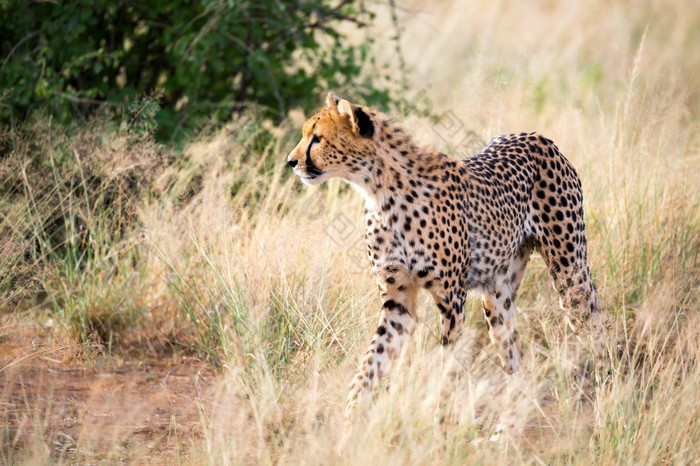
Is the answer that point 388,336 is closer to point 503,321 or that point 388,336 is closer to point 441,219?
point 441,219

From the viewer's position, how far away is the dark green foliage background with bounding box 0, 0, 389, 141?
5.89 meters

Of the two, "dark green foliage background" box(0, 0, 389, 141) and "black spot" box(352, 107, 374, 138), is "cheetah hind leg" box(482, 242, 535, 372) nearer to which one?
"black spot" box(352, 107, 374, 138)

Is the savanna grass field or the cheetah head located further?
the cheetah head

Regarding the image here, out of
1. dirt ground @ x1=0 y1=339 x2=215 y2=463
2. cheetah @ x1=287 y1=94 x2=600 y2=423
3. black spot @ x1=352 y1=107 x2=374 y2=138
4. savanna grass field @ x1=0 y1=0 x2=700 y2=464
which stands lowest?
dirt ground @ x1=0 y1=339 x2=215 y2=463

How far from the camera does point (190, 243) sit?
4.71m

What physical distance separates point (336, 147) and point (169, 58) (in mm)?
2944

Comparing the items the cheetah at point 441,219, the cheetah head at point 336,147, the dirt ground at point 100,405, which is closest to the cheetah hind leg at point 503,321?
the cheetah at point 441,219

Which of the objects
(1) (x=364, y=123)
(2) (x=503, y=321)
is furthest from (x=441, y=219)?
(2) (x=503, y=321)

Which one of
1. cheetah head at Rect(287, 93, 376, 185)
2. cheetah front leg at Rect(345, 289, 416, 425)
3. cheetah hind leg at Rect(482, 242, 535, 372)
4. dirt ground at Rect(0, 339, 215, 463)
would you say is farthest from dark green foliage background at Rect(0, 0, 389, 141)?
cheetah front leg at Rect(345, 289, 416, 425)

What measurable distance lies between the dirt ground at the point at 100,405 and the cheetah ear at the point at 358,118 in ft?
4.16

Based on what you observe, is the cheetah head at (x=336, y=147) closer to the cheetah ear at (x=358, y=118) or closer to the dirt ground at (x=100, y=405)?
the cheetah ear at (x=358, y=118)

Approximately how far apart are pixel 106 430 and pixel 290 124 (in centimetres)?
299

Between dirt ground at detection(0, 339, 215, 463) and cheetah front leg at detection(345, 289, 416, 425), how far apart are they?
2.19 feet

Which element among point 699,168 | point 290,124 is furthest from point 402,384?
point 290,124
